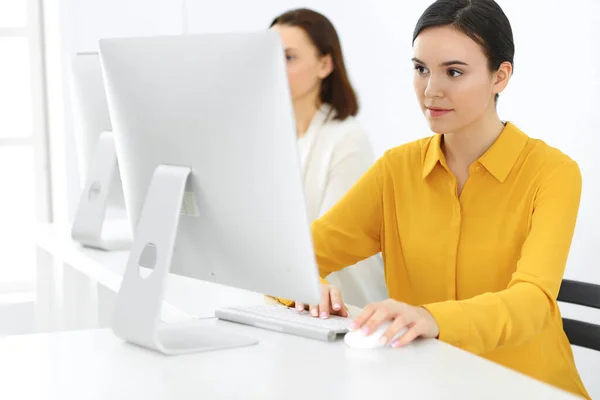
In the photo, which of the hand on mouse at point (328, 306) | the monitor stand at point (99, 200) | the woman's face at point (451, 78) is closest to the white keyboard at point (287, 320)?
the hand on mouse at point (328, 306)

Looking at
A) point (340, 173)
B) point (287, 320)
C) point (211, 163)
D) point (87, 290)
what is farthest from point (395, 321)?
point (87, 290)

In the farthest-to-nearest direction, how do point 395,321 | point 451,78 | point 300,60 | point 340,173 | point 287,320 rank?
point 300,60 → point 340,173 → point 451,78 → point 287,320 → point 395,321

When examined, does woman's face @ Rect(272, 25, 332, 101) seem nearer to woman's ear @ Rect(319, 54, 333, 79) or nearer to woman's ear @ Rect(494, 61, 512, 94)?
woman's ear @ Rect(319, 54, 333, 79)

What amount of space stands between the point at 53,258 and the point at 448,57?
61.6 inches

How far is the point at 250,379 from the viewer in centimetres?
131

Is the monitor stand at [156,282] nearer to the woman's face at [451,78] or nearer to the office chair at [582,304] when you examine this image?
the woman's face at [451,78]

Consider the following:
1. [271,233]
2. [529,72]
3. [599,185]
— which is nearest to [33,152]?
[529,72]

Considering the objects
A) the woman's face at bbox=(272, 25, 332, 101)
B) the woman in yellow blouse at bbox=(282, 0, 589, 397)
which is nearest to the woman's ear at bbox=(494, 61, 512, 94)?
the woman in yellow blouse at bbox=(282, 0, 589, 397)

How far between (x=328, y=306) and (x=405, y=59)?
1879mm

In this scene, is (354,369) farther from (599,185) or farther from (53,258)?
(53,258)

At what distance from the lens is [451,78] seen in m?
1.76

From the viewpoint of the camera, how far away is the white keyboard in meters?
1.53

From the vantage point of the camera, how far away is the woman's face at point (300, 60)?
2.66m

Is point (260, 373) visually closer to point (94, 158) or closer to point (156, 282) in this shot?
point (156, 282)
